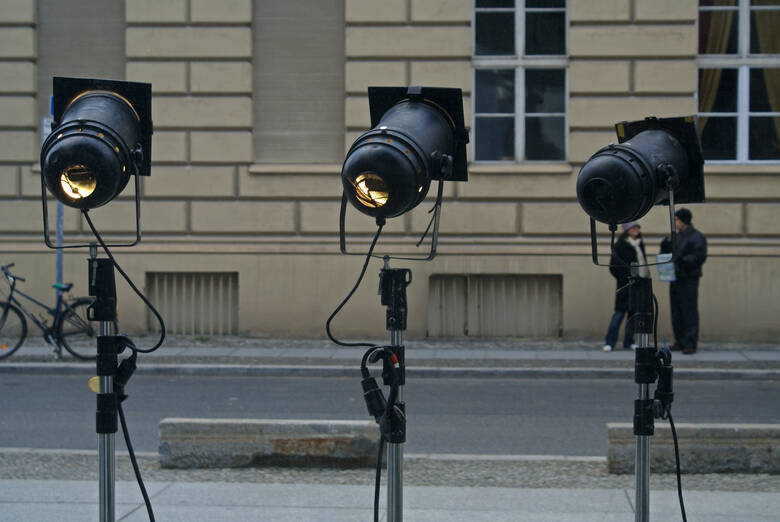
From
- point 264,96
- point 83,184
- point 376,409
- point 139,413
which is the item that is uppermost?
point 264,96

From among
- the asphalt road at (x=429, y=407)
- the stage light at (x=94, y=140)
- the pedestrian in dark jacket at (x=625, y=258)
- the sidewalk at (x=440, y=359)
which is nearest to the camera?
the stage light at (x=94, y=140)

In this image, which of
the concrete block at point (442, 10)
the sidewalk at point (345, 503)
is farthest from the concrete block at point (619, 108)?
the sidewalk at point (345, 503)

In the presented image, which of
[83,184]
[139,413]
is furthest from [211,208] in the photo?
[83,184]

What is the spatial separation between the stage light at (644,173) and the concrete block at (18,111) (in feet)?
41.3

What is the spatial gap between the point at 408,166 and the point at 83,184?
1.48 meters

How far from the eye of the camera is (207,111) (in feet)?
49.2

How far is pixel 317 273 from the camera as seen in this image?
49.0 feet

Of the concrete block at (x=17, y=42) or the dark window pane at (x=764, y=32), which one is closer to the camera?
the dark window pane at (x=764, y=32)

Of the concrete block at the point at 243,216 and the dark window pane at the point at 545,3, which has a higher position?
the dark window pane at the point at 545,3

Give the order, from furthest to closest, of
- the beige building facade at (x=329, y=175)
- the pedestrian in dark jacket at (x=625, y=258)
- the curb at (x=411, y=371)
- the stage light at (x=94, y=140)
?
the beige building facade at (x=329, y=175), the pedestrian in dark jacket at (x=625, y=258), the curb at (x=411, y=371), the stage light at (x=94, y=140)

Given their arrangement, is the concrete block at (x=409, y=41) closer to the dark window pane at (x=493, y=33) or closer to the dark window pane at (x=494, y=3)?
the dark window pane at (x=493, y=33)

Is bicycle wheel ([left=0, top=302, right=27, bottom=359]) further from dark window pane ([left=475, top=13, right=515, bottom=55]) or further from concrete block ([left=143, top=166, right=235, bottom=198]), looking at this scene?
dark window pane ([left=475, top=13, right=515, bottom=55])

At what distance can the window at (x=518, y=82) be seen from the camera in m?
15.0

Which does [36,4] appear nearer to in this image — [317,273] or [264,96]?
[264,96]
